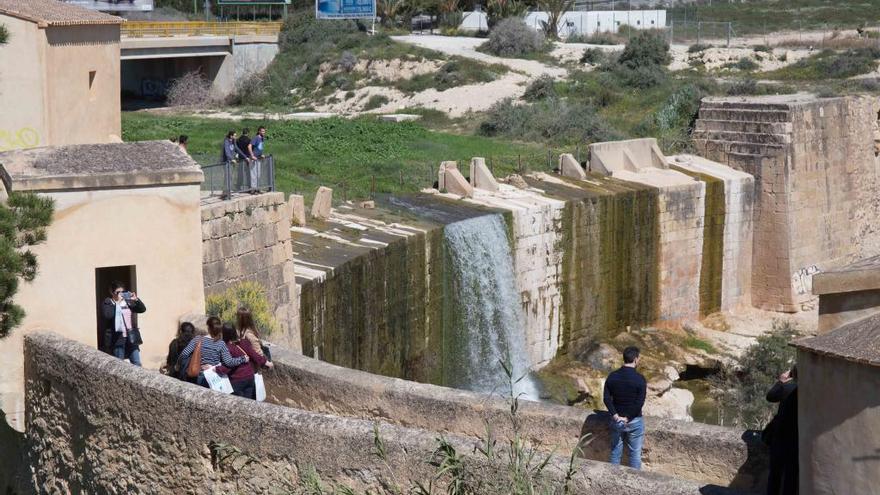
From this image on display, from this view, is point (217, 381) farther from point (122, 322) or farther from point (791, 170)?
point (791, 170)

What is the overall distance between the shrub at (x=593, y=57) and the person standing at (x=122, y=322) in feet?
111

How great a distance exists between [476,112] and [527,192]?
39.9 ft

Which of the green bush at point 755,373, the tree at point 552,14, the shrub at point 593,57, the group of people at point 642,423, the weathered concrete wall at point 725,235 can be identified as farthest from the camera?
the tree at point 552,14

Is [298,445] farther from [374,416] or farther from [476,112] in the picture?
[476,112]

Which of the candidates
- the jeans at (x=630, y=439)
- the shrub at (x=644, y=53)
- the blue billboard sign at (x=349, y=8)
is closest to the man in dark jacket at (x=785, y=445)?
the jeans at (x=630, y=439)

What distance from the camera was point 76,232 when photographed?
11.4 meters

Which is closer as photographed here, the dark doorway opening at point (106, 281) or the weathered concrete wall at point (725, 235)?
the dark doorway opening at point (106, 281)

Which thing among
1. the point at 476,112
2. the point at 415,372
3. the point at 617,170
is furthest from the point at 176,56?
the point at 415,372

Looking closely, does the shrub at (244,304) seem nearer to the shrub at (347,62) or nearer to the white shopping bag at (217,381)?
the white shopping bag at (217,381)

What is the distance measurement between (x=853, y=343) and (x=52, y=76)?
15603mm

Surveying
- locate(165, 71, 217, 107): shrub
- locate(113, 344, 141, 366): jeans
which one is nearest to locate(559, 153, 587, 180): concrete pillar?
locate(113, 344, 141, 366): jeans

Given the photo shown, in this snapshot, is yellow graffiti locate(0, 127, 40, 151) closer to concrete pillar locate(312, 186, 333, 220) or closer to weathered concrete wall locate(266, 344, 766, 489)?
concrete pillar locate(312, 186, 333, 220)

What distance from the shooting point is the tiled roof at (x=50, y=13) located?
19.9 metres

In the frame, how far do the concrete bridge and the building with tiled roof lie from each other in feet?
76.0
